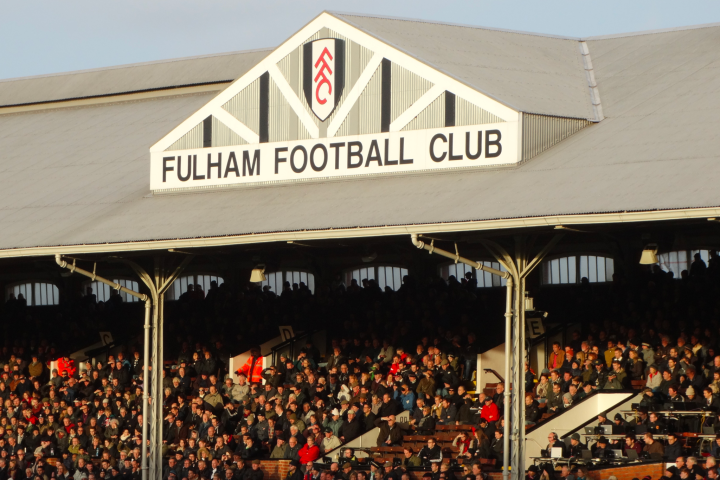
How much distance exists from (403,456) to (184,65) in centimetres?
1650

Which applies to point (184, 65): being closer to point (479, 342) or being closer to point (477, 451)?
point (479, 342)

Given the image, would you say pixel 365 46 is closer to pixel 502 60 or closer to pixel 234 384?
pixel 502 60

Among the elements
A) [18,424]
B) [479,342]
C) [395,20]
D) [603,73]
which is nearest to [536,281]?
[479,342]

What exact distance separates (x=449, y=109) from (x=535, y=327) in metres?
6.05

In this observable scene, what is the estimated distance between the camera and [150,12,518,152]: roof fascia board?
2425 centimetres

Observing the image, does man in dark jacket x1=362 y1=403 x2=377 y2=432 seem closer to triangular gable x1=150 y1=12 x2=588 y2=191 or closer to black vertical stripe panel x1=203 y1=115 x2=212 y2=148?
triangular gable x1=150 y1=12 x2=588 y2=191

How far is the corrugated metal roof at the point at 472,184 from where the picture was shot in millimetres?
20656

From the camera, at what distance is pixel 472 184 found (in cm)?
2334

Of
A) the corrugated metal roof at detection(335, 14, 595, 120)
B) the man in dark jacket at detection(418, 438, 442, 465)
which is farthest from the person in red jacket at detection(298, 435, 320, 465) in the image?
the corrugated metal roof at detection(335, 14, 595, 120)

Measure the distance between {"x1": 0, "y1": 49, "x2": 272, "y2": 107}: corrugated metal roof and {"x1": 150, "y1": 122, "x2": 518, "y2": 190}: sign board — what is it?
26.4ft

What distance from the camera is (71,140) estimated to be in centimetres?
3378

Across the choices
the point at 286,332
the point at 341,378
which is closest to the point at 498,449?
the point at 341,378

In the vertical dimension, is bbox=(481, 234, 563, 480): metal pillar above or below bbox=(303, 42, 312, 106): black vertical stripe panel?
below

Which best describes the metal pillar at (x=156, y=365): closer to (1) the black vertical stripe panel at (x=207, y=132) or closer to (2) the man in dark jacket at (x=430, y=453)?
(1) the black vertical stripe panel at (x=207, y=132)
